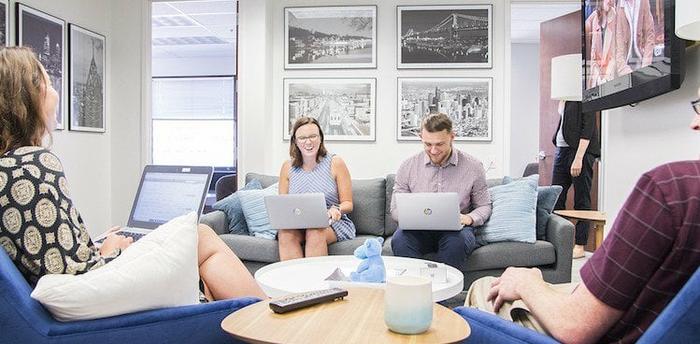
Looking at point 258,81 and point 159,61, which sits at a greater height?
point 159,61

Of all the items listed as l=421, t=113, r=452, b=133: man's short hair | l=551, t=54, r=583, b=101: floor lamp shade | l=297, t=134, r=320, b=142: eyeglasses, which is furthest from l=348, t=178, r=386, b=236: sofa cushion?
l=551, t=54, r=583, b=101: floor lamp shade

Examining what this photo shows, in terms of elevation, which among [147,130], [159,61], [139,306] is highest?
[159,61]

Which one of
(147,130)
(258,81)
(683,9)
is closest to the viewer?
(683,9)

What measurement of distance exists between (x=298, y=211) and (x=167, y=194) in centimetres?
72

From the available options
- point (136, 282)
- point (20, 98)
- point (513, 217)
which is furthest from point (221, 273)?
point (513, 217)

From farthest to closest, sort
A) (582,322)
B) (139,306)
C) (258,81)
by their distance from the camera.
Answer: (258,81), (139,306), (582,322)

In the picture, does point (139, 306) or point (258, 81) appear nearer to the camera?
point (139, 306)

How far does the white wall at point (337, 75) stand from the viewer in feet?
13.7

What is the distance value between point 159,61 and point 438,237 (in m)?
6.85

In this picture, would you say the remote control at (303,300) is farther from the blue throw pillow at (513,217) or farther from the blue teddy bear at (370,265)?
the blue throw pillow at (513,217)

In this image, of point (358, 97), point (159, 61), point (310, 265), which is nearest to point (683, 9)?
point (310, 265)

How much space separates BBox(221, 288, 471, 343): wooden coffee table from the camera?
1.11 metres

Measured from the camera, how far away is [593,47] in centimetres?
267

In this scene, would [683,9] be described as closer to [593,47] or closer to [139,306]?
[593,47]
